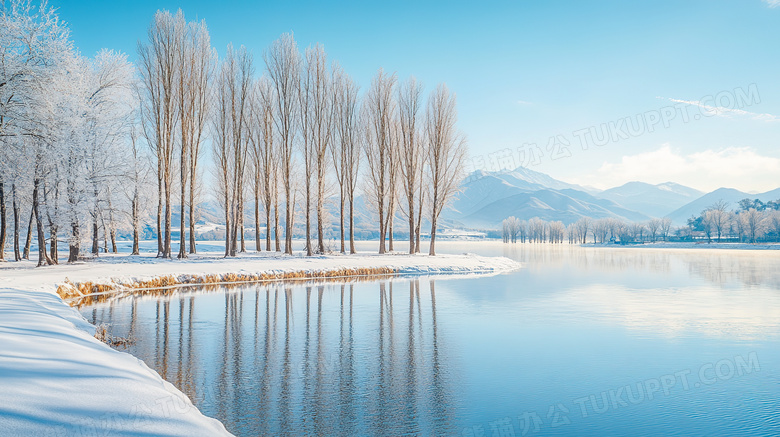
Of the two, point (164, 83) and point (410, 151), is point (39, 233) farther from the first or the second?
point (410, 151)

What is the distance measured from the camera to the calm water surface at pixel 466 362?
6621 millimetres

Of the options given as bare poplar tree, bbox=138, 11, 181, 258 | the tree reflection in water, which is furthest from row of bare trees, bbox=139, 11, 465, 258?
the tree reflection in water

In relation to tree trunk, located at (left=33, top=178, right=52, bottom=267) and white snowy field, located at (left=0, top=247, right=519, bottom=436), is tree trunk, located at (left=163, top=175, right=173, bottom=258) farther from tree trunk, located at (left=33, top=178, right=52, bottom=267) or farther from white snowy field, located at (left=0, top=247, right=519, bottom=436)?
white snowy field, located at (left=0, top=247, right=519, bottom=436)

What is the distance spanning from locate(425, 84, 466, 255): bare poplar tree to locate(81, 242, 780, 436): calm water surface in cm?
2456

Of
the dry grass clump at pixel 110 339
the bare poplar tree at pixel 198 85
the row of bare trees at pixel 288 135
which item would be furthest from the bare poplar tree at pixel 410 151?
the dry grass clump at pixel 110 339

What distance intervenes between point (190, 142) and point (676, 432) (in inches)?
1289

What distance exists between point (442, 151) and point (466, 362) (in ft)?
112

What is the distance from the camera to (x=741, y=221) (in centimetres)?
12281

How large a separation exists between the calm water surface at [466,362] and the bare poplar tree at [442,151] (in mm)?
24559

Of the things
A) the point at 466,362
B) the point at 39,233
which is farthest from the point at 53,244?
the point at 466,362

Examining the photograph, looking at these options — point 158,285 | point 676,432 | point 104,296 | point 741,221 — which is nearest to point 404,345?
point 676,432

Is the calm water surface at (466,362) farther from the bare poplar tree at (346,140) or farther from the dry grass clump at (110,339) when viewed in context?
the bare poplar tree at (346,140)

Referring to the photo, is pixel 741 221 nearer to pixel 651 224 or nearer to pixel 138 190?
pixel 651 224

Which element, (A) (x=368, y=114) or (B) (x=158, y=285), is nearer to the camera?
(B) (x=158, y=285)
